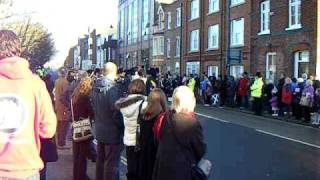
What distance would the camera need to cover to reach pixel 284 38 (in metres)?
30.9

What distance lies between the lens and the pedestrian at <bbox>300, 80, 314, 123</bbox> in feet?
72.7

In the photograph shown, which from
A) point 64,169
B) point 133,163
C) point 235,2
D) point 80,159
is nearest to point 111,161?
point 133,163

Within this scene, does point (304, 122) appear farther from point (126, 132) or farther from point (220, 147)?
point (126, 132)

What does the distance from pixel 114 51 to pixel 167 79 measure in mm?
55927

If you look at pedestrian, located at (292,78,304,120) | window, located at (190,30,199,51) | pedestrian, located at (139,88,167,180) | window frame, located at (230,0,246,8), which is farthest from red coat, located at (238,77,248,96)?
pedestrian, located at (139,88,167,180)

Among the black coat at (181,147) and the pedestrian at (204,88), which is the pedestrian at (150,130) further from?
the pedestrian at (204,88)

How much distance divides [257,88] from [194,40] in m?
23.1

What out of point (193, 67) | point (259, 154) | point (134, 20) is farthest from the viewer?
point (134, 20)

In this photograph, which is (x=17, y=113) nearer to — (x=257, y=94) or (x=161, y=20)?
(x=257, y=94)

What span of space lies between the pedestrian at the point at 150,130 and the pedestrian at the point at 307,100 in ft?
52.1

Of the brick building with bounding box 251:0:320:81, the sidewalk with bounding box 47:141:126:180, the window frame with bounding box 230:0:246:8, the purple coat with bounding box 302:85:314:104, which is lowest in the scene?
the sidewalk with bounding box 47:141:126:180

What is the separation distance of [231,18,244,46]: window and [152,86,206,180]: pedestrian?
32.5 m

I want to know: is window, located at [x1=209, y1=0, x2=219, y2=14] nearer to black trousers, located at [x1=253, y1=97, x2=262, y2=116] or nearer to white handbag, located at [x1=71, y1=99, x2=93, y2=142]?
black trousers, located at [x1=253, y1=97, x2=262, y2=116]

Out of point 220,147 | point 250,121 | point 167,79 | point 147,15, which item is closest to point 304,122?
point 250,121
